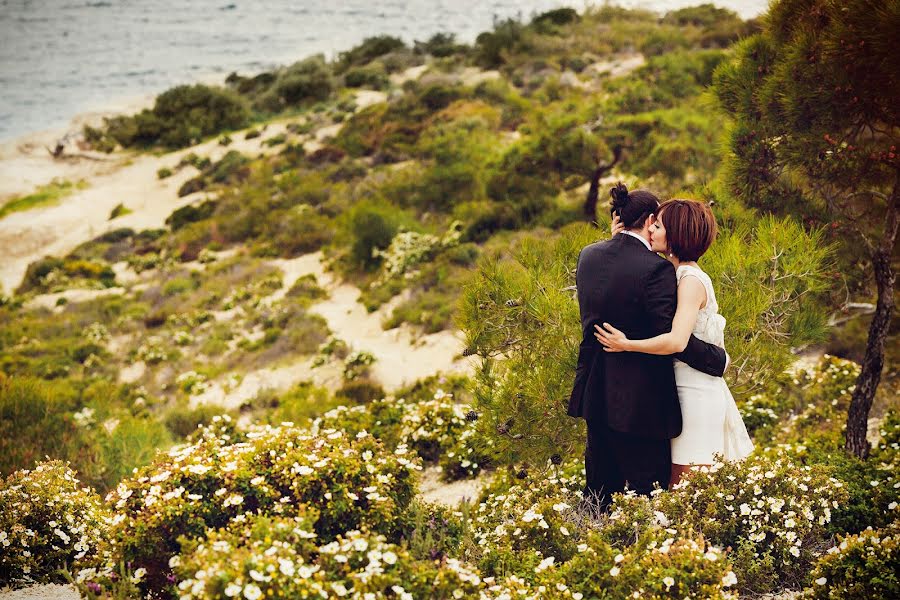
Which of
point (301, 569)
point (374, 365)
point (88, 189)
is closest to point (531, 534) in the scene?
point (301, 569)

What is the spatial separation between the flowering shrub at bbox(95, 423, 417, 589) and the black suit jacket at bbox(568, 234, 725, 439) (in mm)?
1308

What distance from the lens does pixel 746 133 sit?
5547mm

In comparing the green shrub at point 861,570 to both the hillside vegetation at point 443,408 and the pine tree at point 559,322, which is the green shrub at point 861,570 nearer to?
the hillside vegetation at point 443,408

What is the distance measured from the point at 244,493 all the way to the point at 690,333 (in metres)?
2.40

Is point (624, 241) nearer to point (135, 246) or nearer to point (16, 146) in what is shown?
point (135, 246)

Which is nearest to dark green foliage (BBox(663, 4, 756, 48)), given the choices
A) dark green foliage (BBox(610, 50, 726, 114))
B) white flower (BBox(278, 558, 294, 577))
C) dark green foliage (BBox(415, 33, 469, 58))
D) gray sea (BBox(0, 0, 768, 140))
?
dark green foliage (BBox(610, 50, 726, 114))

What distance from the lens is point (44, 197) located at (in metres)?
28.8

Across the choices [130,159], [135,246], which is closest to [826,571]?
[135,246]

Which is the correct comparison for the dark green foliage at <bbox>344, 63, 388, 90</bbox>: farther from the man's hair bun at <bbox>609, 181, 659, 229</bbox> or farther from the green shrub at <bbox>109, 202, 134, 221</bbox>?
the man's hair bun at <bbox>609, 181, 659, 229</bbox>

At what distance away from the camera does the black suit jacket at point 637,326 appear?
12.4 feet

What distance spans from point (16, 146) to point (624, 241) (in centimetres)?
3931

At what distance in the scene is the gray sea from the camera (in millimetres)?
44188

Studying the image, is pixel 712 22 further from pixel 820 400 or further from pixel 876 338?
pixel 876 338

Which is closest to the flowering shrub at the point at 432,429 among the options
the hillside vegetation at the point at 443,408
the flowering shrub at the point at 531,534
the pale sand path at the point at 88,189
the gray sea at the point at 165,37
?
the hillside vegetation at the point at 443,408
